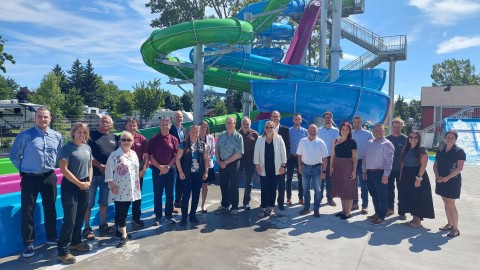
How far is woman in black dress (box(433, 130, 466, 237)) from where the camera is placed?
182 inches

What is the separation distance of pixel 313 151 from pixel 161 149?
8.14ft

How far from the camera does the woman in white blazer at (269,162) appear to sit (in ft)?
17.9

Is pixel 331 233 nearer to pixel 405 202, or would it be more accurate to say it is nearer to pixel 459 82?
pixel 405 202

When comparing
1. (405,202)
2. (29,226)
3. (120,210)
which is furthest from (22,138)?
(405,202)

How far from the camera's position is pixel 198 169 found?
516 cm

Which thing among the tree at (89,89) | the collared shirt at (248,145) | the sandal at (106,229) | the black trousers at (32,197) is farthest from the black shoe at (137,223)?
the tree at (89,89)

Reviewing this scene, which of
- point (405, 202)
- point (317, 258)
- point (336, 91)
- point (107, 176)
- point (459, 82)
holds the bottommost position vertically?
point (317, 258)

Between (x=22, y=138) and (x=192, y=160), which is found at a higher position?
(x=22, y=138)

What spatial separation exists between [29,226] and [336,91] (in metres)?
7.51

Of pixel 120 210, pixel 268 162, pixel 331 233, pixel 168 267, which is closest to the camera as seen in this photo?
pixel 168 267

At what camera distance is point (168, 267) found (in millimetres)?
3607

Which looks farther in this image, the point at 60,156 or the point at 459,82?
the point at 459,82

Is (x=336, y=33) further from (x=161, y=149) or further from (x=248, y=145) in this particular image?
(x=161, y=149)

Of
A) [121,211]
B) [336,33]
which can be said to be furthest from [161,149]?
[336,33]
